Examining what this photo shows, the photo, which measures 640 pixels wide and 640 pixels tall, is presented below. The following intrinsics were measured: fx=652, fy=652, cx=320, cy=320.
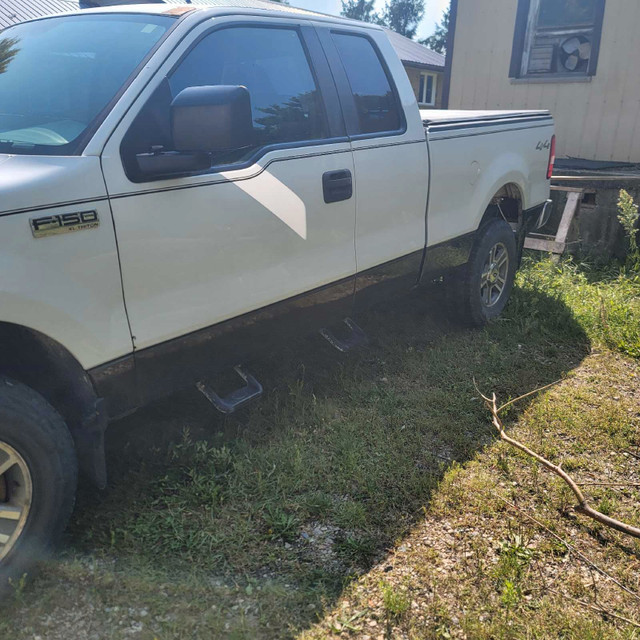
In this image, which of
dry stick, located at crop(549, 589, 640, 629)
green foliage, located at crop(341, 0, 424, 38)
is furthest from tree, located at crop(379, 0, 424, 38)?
dry stick, located at crop(549, 589, 640, 629)

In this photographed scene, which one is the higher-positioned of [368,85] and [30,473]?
[368,85]

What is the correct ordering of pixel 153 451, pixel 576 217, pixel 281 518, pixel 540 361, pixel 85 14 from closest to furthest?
pixel 281 518
pixel 85 14
pixel 153 451
pixel 540 361
pixel 576 217

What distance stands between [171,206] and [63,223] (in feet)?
1.57

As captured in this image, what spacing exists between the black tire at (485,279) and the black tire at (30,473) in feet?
10.7

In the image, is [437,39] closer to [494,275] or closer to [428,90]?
[428,90]

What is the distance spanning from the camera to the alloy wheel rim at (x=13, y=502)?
2.39m

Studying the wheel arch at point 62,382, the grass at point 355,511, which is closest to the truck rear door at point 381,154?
the grass at point 355,511

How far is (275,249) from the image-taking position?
3150 millimetres

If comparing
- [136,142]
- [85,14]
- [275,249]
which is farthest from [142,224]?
[85,14]

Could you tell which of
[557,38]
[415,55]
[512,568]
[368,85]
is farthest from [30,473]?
[415,55]

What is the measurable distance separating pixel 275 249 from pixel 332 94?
40.5 inches

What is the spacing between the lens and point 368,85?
154 inches

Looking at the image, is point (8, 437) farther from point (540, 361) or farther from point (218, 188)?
point (540, 361)

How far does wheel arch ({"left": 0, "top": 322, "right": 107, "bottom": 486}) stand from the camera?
2.39 meters
